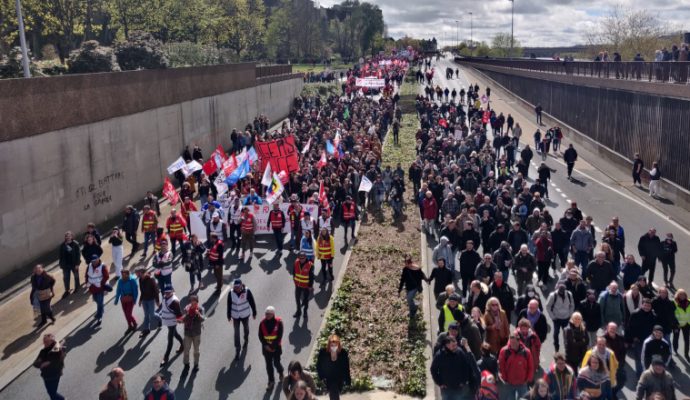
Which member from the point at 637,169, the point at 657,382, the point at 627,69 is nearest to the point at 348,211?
the point at 657,382

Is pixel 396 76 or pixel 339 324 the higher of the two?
pixel 396 76

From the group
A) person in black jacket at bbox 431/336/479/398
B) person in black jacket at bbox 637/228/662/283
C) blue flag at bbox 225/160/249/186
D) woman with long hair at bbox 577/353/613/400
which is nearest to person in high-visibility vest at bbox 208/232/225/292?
blue flag at bbox 225/160/249/186

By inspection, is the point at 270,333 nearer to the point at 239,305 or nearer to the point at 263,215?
the point at 239,305

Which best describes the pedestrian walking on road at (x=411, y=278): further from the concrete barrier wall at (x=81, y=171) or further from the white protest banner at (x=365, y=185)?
the concrete barrier wall at (x=81, y=171)

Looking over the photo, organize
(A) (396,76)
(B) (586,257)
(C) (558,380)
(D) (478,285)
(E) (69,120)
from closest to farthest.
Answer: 1. (C) (558,380)
2. (D) (478,285)
3. (B) (586,257)
4. (E) (69,120)
5. (A) (396,76)

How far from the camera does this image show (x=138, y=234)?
21953 millimetres

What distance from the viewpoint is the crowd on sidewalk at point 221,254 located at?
10789 mm

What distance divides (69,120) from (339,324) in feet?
38.4

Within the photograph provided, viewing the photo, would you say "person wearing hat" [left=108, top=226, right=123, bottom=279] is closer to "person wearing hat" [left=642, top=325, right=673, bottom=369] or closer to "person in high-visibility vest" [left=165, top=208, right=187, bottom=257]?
"person in high-visibility vest" [left=165, top=208, right=187, bottom=257]

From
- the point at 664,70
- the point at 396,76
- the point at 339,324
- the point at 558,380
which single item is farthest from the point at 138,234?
the point at 396,76

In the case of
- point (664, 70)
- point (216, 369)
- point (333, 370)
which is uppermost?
point (664, 70)

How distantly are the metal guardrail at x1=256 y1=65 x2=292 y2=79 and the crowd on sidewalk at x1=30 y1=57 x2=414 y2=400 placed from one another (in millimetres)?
13762

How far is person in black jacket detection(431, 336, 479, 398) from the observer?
9.32m

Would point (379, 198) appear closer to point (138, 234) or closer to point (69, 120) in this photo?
point (138, 234)
